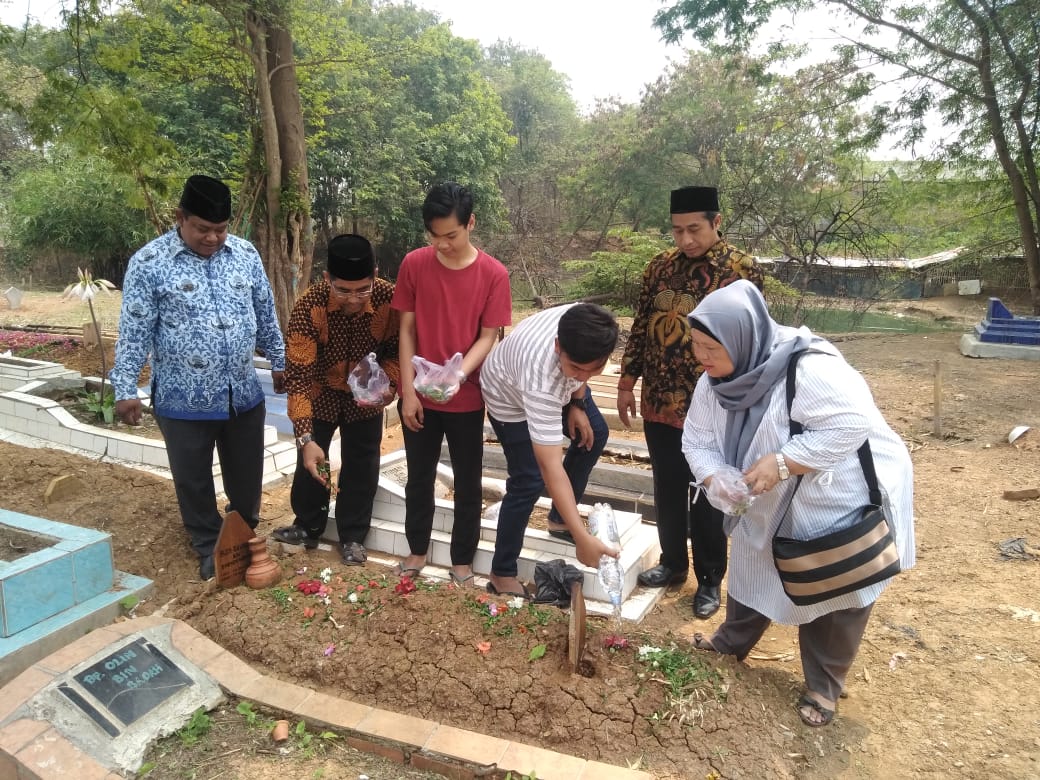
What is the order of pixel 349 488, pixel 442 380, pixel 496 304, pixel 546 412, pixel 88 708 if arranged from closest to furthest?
pixel 88 708 < pixel 546 412 < pixel 442 380 < pixel 496 304 < pixel 349 488

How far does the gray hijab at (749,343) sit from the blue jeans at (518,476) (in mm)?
917

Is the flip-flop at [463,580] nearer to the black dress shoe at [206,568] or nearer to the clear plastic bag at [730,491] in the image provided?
the black dress shoe at [206,568]

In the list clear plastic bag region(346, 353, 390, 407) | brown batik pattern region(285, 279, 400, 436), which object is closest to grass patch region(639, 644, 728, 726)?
clear plastic bag region(346, 353, 390, 407)

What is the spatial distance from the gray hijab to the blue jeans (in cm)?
92

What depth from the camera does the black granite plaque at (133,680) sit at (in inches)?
91.4

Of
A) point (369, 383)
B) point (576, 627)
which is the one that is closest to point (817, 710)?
point (576, 627)

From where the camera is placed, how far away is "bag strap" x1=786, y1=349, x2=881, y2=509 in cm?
205

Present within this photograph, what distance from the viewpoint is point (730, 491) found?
2080 mm

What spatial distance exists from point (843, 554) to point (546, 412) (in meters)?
1.04

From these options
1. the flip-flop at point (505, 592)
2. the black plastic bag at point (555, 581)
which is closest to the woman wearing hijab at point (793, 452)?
the black plastic bag at point (555, 581)

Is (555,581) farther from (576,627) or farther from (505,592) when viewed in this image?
(576,627)

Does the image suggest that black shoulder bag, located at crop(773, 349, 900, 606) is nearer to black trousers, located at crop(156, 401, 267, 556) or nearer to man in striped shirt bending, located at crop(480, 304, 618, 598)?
man in striped shirt bending, located at crop(480, 304, 618, 598)

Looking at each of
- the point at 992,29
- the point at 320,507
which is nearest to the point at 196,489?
the point at 320,507

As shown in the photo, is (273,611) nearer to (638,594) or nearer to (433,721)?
(433,721)
